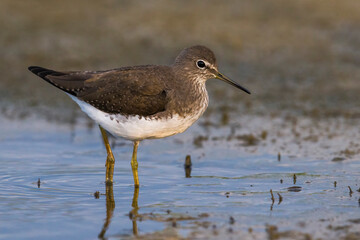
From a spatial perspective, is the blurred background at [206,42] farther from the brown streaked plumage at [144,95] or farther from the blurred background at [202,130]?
the brown streaked plumage at [144,95]

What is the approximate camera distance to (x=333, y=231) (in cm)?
674

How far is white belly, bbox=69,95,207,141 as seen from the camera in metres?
8.25

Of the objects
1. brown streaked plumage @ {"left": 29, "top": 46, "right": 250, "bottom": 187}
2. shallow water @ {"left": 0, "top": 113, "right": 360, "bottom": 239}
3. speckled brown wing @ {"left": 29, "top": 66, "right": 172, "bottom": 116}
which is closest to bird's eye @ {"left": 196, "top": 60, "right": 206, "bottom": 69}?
brown streaked plumage @ {"left": 29, "top": 46, "right": 250, "bottom": 187}

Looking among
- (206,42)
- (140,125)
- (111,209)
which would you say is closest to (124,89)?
(140,125)

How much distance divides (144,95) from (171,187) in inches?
51.4

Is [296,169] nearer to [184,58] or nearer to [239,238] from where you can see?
[184,58]

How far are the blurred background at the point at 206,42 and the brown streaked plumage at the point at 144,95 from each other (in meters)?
4.47

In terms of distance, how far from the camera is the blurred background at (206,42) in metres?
14.0

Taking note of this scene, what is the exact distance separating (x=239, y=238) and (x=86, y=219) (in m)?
1.80

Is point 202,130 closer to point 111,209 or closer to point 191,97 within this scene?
point 191,97

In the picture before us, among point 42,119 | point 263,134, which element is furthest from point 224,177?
point 42,119

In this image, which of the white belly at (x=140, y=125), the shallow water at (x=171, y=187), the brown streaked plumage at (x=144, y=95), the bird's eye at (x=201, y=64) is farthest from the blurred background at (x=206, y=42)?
the white belly at (x=140, y=125)

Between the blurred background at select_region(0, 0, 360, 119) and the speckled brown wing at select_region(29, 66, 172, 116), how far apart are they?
4.58 m

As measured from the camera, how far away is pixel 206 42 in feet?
52.4
